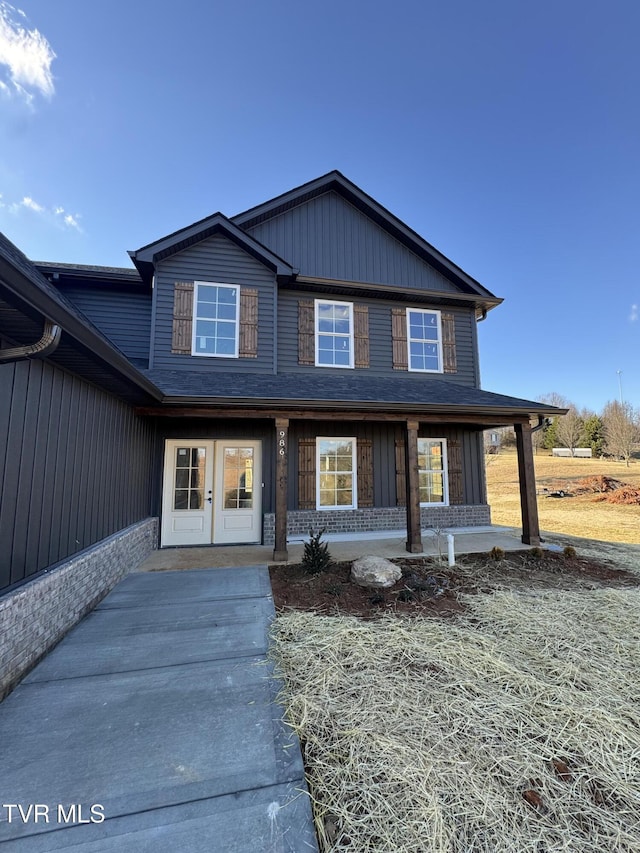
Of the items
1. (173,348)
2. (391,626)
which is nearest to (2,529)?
(391,626)

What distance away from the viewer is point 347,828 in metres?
1.54

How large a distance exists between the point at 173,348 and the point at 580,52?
45.2 feet

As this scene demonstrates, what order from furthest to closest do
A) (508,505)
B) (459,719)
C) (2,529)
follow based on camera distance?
(508,505) → (2,529) → (459,719)

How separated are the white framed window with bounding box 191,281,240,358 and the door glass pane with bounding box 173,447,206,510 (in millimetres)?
2098

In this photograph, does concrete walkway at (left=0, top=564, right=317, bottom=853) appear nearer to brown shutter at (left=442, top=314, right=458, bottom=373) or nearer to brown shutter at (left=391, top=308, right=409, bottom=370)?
brown shutter at (left=391, top=308, right=409, bottom=370)

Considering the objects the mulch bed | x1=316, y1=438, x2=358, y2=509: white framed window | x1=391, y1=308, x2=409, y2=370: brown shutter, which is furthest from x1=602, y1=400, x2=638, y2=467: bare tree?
x1=316, y1=438, x2=358, y2=509: white framed window

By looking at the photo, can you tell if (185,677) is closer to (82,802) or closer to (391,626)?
(82,802)

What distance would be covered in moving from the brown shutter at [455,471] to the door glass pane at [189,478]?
223 inches

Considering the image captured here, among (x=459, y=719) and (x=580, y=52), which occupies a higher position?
(x=580, y=52)

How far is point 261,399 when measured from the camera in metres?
5.49

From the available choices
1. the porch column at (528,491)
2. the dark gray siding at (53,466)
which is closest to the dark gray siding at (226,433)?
the dark gray siding at (53,466)

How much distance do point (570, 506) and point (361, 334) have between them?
1265cm

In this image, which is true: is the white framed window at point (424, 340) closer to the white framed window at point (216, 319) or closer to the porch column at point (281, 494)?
the white framed window at point (216, 319)

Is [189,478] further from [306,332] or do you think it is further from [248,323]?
[306,332]
